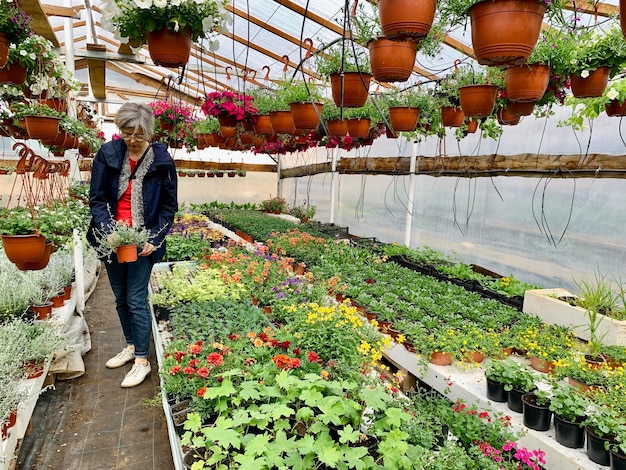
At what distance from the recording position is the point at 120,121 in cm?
260

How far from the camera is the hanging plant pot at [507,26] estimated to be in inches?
57.4

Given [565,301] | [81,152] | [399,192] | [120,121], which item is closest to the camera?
[120,121]

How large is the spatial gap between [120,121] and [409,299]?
295cm

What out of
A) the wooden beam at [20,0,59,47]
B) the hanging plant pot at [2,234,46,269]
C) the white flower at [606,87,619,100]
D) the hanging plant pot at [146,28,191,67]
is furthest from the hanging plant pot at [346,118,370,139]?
the hanging plant pot at [2,234,46,269]

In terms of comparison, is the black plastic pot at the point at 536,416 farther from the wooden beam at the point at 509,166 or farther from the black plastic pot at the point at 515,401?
the wooden beam at the point at 509,166

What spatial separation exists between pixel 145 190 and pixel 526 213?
4035 millimetres

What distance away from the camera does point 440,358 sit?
291cm

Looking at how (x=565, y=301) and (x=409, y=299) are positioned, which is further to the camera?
(x=409, y=299)

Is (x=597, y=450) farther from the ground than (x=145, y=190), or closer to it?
closer to it

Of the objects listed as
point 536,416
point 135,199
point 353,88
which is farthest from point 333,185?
point 536,416

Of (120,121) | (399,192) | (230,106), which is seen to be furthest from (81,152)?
(399,192)

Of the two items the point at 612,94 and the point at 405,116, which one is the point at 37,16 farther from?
the point at 612,94

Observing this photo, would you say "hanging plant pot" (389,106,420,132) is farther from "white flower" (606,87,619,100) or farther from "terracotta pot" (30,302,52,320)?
"terracotta pot" (30,302,52,320)

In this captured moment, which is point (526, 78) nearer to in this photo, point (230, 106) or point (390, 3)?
point (390, 3)
